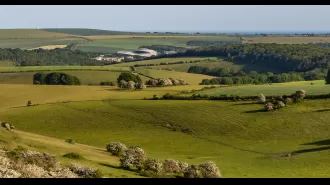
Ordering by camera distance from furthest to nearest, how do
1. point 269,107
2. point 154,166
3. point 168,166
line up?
point 269,107 < point 154,166 < point 168,166

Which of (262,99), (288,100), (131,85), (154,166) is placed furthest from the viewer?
(131,85)

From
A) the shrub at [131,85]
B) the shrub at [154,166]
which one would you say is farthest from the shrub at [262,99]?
the shrub at [154,166]

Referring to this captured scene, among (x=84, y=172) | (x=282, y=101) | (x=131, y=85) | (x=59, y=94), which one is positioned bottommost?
(x=59, y=94)

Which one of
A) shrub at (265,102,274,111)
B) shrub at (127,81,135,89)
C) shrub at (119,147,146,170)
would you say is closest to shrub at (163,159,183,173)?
shrub at (119,147,146,170)

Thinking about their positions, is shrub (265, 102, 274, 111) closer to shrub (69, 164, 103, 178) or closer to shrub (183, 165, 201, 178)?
shrub (183, 165, 201, 178)

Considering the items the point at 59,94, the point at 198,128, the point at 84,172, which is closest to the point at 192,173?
the point at 84,172

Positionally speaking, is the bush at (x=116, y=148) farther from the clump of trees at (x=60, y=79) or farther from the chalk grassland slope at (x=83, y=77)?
the chalk grassland slope at (x=83, y=77)

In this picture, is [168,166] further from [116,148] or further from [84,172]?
[116,148]
